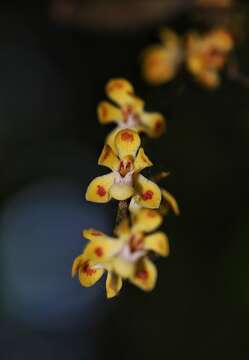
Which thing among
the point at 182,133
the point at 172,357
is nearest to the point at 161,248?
the point at 182,133

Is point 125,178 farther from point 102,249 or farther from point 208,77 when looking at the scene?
point 208,77

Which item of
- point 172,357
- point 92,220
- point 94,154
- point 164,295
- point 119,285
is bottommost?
point 119,285

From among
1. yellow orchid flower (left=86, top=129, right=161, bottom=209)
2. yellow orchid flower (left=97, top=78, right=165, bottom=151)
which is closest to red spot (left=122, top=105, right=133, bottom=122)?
yellow orchid flower (left=97, top=78, right=165, bottom=151)

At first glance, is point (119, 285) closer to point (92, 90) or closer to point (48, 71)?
point (92, 90)

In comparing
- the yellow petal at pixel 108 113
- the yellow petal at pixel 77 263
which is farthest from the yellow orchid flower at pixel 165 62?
the yellow petal at pixel 77 263

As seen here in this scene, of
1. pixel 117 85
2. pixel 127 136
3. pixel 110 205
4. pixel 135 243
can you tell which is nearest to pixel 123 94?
pixel 117 85
